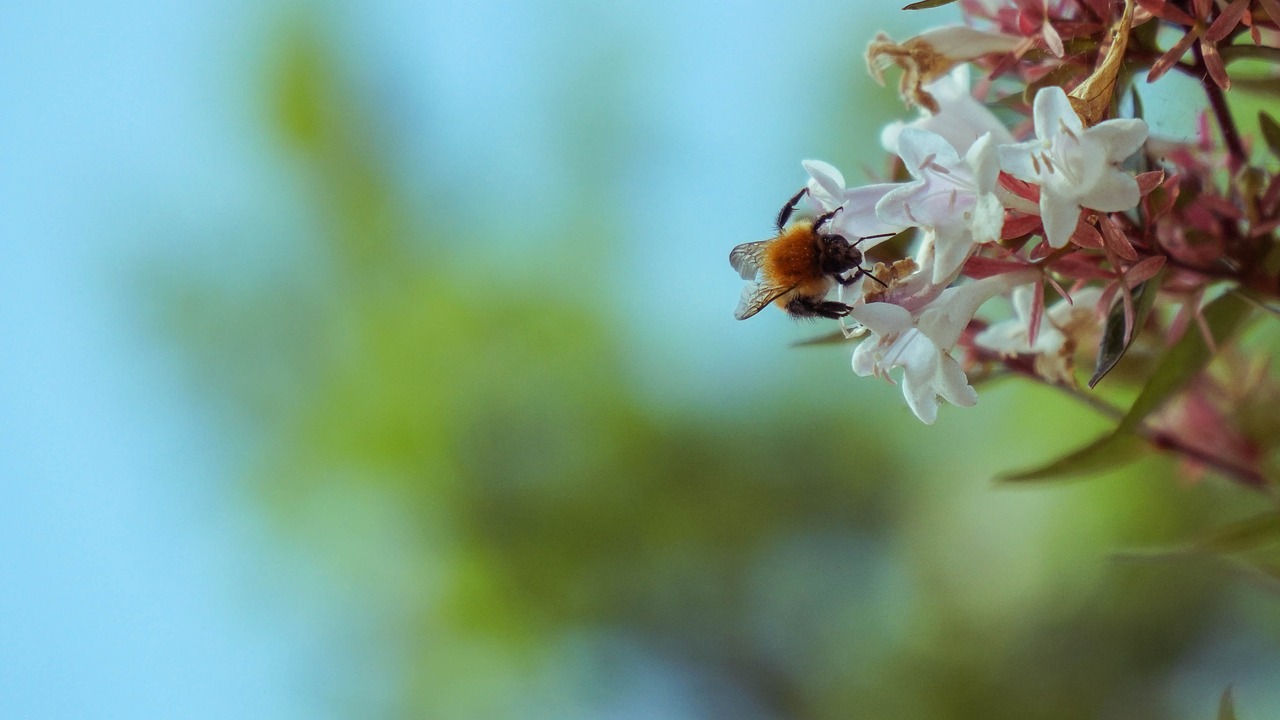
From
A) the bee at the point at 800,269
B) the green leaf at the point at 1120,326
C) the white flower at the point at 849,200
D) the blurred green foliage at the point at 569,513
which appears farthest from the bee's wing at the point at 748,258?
the blurred green foliage at the point at 569,513

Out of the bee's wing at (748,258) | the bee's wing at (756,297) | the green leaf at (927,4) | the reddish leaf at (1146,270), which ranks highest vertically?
the bee's wing at (748,258)

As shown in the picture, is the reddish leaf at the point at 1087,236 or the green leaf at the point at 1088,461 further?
the green leaf at the point at 1088,461

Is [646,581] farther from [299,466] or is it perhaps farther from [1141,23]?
[1141,23]

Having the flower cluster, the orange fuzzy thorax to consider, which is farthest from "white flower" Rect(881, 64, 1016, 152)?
the orange fuzzy thorax

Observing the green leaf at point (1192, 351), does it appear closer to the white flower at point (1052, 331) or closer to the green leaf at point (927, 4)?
the white flower at point (1052, 331)

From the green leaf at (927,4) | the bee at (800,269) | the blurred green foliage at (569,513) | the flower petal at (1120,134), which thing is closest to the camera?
the flower petal at (1120,134)

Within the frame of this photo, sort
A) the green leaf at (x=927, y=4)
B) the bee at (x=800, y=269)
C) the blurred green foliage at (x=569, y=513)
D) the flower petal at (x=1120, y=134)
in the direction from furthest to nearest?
the blurred green foliage at (x=569, y=513) < the bee at (x=800, y=269) < the green leaf at (x=927, y=4) < the flower petal at (x=1120, y=134)

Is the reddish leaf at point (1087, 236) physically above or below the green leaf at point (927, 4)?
below
